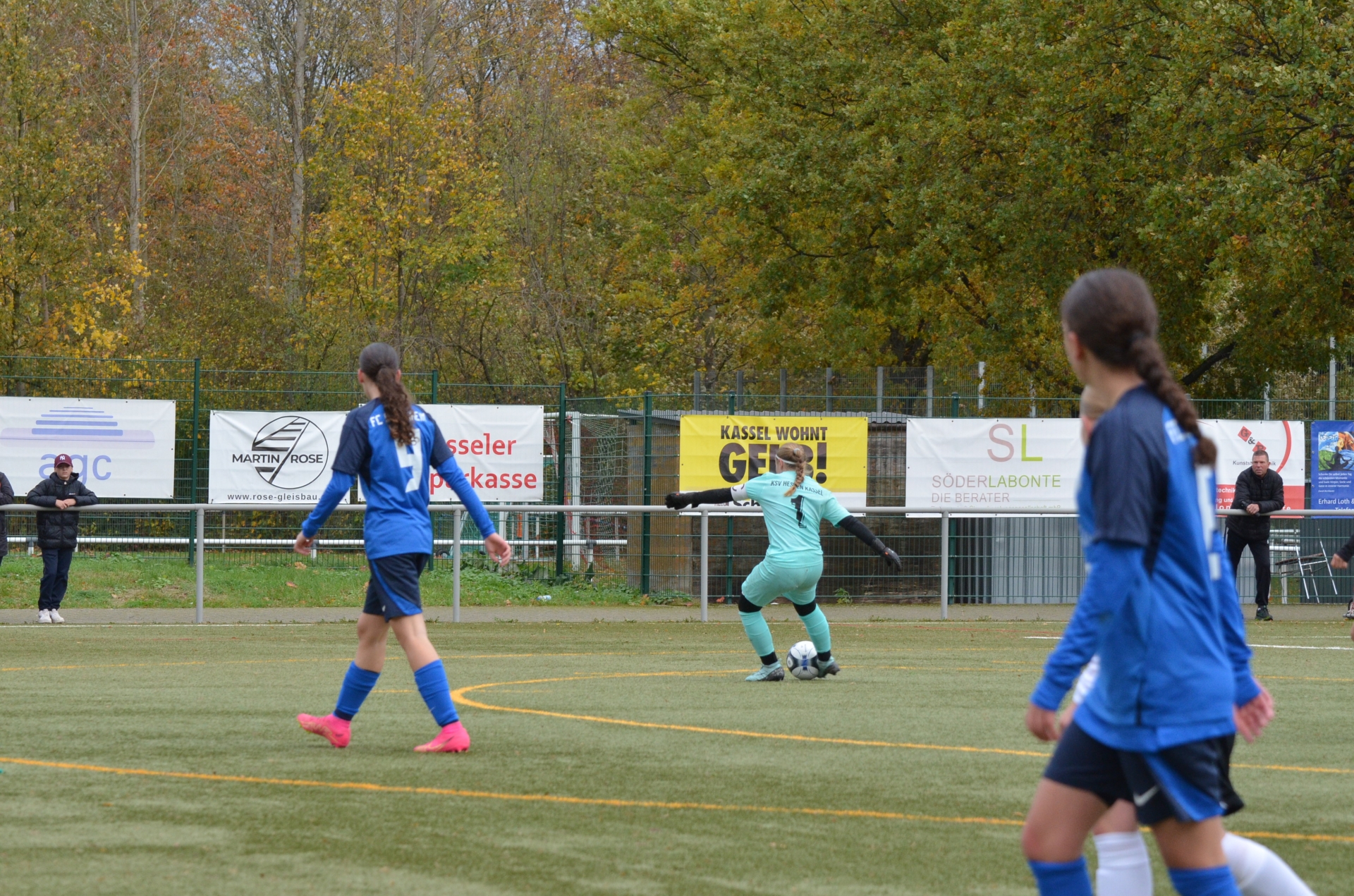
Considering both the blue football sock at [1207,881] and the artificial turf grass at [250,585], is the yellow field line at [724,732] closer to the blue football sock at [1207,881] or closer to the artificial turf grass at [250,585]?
the blue football sock at [1207,881]

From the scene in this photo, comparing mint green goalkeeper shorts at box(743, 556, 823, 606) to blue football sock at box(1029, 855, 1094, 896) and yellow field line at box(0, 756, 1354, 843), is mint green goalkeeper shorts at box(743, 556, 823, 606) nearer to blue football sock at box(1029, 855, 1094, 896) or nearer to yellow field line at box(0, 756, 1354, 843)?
yellow field line at box(0, 756, 1354, 843)

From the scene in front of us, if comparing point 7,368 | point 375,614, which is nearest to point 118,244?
point 7,368

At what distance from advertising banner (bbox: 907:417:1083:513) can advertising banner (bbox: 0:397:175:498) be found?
373 inches

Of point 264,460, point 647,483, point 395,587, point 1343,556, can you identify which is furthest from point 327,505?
point 647,483

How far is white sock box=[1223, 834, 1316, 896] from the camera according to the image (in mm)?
3992

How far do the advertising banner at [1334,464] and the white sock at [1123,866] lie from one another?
19.3 metres

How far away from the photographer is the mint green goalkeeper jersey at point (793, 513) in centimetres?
1184

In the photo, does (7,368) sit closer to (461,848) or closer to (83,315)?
(83,315)

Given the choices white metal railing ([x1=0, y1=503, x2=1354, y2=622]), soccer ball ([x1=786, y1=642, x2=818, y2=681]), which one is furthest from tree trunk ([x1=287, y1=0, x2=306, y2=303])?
soccer ball ([x1=786, y1=642, x2=818, y2=681])

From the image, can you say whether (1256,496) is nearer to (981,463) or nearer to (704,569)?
(981,463)

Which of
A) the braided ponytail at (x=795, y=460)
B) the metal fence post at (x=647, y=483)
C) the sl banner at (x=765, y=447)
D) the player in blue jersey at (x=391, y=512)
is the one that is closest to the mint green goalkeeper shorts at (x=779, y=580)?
the braided ponytail at (x=795, y=460)

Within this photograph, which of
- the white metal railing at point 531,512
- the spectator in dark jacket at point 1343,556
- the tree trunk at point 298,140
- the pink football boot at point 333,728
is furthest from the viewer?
the tree trunk at point 298,140

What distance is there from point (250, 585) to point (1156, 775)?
19834mm

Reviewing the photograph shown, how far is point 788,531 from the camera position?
38.9 feet
